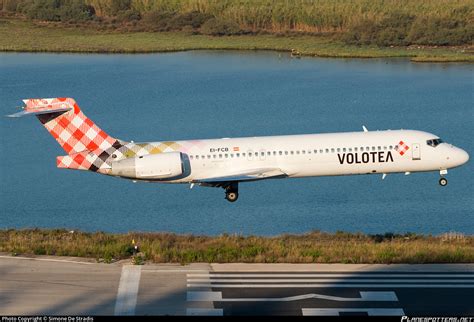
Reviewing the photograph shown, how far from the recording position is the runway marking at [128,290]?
43719 mm

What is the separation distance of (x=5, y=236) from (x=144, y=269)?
41.5 feet

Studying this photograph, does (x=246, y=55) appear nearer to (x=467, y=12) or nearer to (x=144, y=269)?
Answer: (x=467, y=12)

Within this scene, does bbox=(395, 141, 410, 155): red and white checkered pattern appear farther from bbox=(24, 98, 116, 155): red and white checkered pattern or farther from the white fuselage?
bbox=(24, 98, 116, 155): red and white checkered pattern

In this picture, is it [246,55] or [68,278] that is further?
[246,55]

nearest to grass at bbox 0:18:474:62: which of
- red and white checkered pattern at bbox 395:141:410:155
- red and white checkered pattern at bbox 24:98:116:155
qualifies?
red and white checkered pattern at bbox 395:141:410:155

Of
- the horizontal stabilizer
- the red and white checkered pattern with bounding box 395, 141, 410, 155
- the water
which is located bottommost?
the water

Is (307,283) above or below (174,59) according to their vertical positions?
above

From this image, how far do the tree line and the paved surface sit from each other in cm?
10416

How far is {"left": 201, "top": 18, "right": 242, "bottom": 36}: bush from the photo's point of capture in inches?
6304

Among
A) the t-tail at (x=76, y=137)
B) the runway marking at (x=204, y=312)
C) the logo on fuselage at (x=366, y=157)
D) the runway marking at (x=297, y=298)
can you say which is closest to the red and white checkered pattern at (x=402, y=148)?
the logo on fuselage at (x=366, y=157)

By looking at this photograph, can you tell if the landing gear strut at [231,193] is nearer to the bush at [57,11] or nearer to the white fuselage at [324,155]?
the white fuselage at [324,155]

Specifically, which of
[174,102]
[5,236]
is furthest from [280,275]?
[174,102]

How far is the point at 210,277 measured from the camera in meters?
48.9

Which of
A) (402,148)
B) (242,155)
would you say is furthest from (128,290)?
(402,148)
